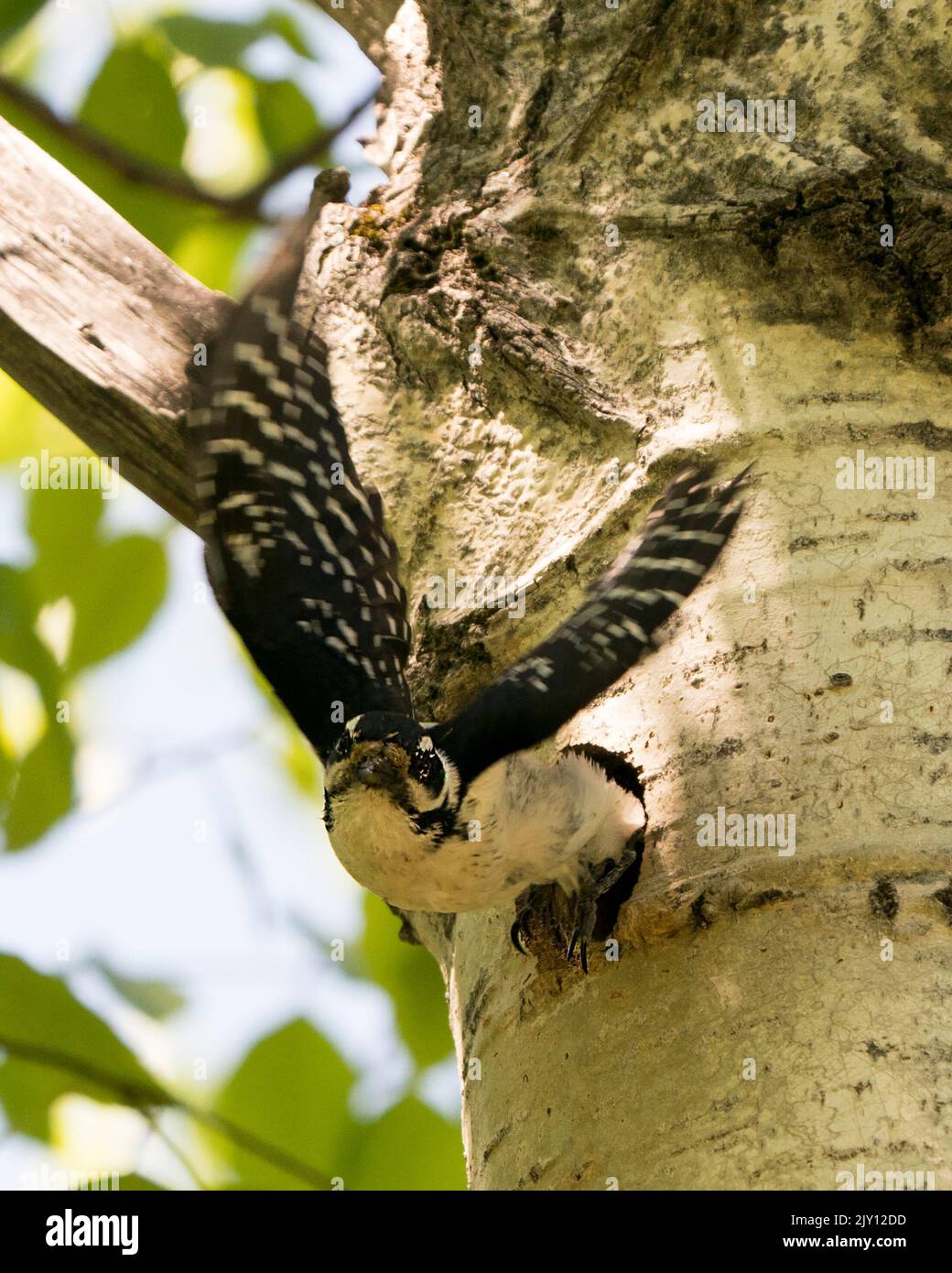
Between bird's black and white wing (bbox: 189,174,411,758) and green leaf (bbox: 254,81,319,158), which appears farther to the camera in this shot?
green leaf (bbox: 254,81,319,158)

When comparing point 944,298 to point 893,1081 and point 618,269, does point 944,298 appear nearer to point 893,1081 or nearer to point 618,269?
point 618,269

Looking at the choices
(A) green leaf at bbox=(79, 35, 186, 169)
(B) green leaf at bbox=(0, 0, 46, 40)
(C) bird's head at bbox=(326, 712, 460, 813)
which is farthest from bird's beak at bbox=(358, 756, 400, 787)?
(B) green leaf at bbox=(0, 0, 46, 40)

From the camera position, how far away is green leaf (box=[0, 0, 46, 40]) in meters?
3.21

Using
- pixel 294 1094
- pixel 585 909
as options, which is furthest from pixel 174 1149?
pixel 585 909

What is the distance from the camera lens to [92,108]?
122 inches

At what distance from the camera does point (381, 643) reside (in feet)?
7.71

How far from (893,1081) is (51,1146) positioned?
1538 mm

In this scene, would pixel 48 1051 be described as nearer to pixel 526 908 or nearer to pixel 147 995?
pixel 147 995

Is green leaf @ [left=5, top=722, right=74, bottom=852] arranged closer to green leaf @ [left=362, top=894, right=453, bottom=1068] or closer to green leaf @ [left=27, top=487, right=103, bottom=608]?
green leaf @ [left=27, top=487, right=103, bottom=608]

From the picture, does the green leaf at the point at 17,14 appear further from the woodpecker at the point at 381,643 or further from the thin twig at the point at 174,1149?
the thin twig at the point at 174,1149

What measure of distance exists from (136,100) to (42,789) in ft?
4.77

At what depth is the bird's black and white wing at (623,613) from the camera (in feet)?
6.00

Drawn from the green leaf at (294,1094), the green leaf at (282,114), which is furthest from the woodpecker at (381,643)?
the green leaf at (282,114)

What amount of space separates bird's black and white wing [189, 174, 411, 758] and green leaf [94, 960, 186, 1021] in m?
0.80
